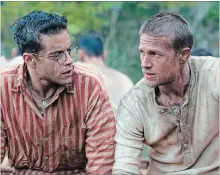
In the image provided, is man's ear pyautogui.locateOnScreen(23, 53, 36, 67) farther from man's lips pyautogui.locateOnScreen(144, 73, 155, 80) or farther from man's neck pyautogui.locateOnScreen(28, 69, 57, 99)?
man's lips pyautogui.locateOnScreen(144, 73, 155, 80)

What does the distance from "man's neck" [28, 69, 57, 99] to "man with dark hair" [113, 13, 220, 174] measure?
51cm

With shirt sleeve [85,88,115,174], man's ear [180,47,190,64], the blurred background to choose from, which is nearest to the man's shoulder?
man's ear [180,47,190,64]

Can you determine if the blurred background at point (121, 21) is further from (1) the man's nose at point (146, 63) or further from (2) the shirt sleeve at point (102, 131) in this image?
(1) the man's nose at point (146, 63)

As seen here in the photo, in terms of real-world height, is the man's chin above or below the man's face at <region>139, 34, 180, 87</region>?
below

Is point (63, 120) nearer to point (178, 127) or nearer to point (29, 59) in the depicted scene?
point (29, 59)

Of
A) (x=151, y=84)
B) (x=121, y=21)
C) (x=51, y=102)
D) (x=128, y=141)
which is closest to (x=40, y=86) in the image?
(x=51, y=102)

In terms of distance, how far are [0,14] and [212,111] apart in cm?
607

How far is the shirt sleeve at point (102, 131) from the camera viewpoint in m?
5.17

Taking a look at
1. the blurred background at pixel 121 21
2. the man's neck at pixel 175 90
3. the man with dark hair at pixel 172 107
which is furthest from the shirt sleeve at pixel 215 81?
the blurred background at pixel 121 21

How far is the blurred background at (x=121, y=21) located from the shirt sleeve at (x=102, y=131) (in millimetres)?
5369

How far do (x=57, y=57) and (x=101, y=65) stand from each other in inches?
145

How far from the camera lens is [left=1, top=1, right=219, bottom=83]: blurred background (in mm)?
10727

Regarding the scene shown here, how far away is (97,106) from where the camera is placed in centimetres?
516

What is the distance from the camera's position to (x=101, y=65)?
28.5ft
